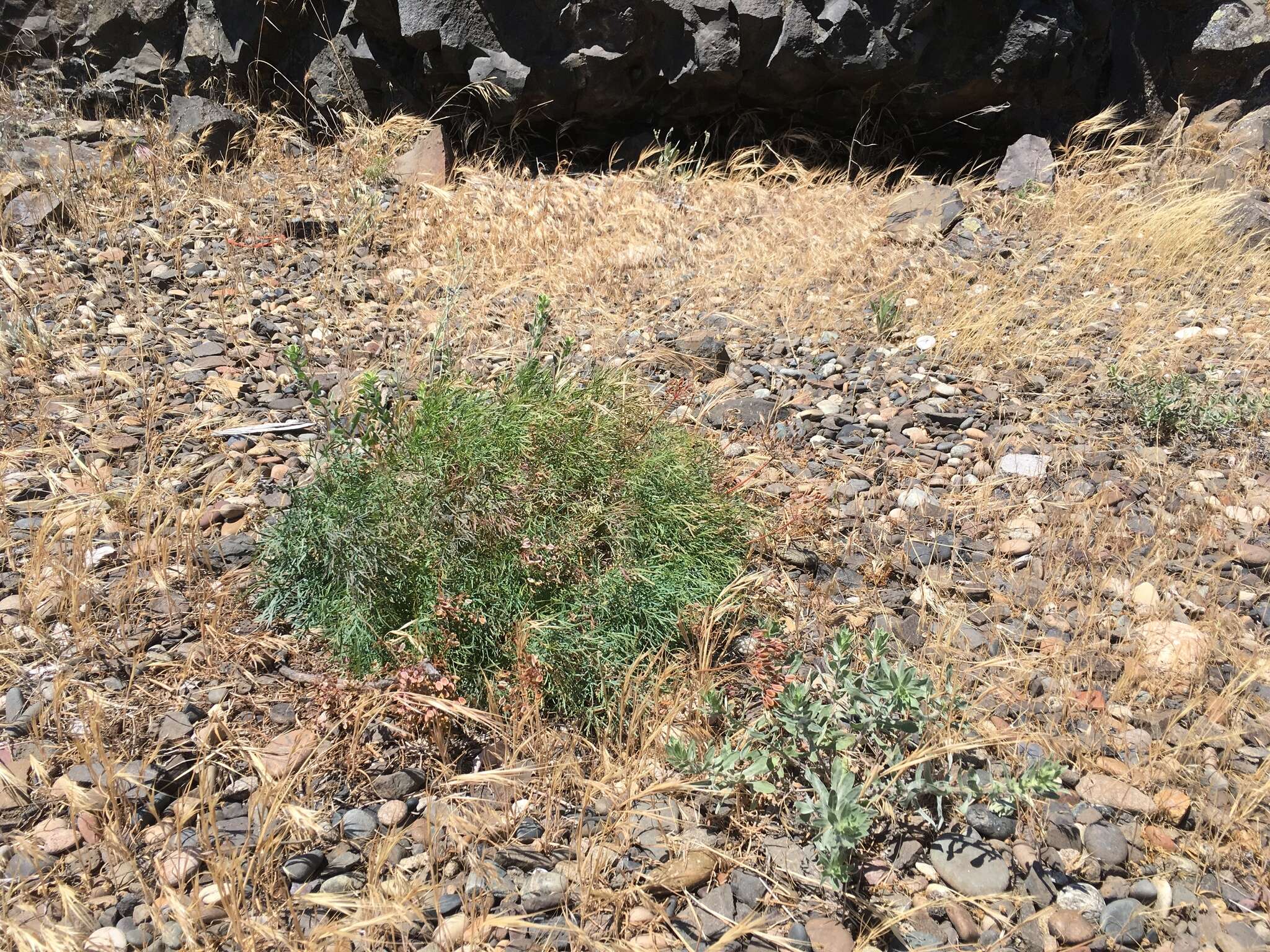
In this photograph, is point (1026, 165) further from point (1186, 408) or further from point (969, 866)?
point (969, 866)

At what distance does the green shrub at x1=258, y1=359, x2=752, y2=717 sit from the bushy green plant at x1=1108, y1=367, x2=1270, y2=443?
1848mm

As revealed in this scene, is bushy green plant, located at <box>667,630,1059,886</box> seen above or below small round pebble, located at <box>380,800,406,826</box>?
above

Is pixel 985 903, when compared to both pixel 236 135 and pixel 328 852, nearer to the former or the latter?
pixel 328 852

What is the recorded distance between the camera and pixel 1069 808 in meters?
2.44

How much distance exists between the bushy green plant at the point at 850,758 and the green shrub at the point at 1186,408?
1948 millimetres

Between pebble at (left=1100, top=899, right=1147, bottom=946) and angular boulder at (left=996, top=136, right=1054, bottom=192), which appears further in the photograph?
angular boulder at (left=996, top=136, right=1054, bottom=192)

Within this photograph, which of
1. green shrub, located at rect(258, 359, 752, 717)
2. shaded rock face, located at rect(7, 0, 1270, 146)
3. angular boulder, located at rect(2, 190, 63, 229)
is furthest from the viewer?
shaded rock face, located at rect(7, 0, 1270, 146)

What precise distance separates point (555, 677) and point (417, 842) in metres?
0.54

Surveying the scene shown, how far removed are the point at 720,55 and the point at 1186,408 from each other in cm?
358

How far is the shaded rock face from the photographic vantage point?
19.3 ft

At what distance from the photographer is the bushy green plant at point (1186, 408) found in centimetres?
379

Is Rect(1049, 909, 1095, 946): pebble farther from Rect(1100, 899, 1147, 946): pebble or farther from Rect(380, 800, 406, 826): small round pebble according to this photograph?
Rect(380, 800, 406, 826): small round pebble

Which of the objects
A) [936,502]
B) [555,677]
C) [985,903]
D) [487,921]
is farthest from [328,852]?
[936,502]

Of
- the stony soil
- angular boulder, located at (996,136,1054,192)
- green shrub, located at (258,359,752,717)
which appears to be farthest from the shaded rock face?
green shrub, located at (258,359,752,717)
